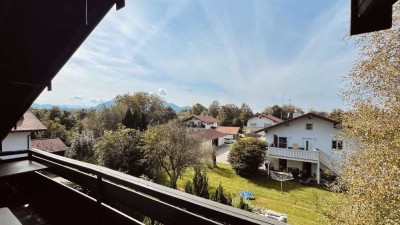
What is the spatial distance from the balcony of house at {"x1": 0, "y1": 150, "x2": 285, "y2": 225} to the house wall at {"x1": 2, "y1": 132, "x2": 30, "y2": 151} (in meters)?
8.70

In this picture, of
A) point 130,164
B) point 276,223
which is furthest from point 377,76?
point 130,164

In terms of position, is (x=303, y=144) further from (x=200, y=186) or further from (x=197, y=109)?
(x=197, y=109)

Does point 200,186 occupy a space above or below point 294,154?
above

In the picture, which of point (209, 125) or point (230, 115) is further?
point (230, 115)

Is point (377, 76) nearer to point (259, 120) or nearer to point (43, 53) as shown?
point (43, 53)

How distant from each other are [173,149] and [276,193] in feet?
19.9

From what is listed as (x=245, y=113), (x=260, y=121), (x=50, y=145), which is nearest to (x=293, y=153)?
(x=50, y=145)

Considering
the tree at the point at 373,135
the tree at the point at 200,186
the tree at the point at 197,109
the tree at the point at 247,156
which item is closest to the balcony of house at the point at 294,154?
the tree at the point at 247,156

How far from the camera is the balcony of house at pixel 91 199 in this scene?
1026mm

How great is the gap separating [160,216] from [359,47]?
5.67 meters

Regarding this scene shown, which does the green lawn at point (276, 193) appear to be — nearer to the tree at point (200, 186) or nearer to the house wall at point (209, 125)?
the tree at point (200, 186)

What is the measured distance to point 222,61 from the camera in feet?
53.8

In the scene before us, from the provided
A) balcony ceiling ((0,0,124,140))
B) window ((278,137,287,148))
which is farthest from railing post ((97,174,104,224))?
window ((278,137,287,148))

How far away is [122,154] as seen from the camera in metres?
11.3
